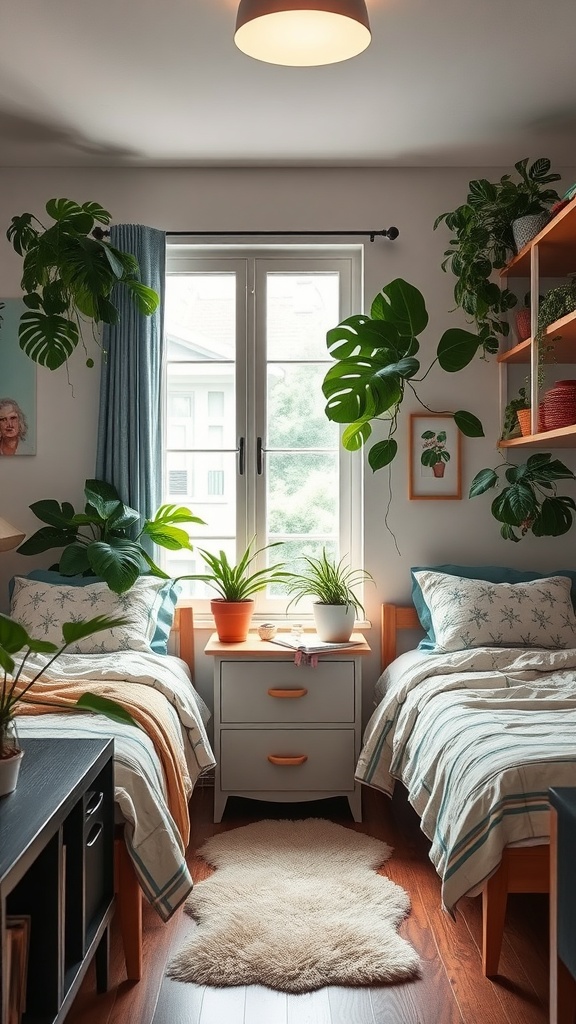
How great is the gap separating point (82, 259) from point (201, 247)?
29.9 inches

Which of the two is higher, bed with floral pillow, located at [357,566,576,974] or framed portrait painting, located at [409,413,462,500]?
framed portrait painting, located at [409,413,462,500]

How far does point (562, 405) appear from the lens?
10.3 feet

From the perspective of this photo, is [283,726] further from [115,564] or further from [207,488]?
[207,488]

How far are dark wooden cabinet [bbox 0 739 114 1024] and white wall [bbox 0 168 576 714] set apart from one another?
177 cm

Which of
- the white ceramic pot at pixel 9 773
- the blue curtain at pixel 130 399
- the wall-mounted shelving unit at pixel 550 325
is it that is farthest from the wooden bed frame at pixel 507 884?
the blue curtain at pixel 130 399

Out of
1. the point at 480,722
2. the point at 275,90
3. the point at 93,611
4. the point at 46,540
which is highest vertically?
the point at 275,90

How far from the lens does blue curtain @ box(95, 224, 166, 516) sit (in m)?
3.74

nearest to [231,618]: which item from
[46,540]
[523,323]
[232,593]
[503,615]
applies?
[232,593]

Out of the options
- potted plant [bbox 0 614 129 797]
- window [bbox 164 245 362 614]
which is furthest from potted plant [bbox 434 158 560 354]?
potted plant [bbox 0 614 129 797]

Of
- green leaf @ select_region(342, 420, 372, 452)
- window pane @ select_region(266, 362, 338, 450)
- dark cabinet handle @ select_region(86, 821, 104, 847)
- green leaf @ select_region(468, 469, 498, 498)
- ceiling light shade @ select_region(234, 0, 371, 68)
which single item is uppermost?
ceiling light shade @ select_region(234, 0, 371, 68)

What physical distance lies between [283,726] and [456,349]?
5.47 ft

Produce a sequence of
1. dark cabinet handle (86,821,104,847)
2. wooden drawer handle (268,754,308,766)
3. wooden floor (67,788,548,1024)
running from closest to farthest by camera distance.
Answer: dark cabinet handle (86,821,104,847)
wooden floor (67,788,548,1024)
wooden drawer handle (268,754,308,766)

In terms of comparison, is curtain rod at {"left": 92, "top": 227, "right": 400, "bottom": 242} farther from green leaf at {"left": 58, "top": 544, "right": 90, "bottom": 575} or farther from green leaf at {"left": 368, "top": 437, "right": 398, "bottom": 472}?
green leaf at {"left": 58, "top": 544, "right": 90, "bottom": 575}

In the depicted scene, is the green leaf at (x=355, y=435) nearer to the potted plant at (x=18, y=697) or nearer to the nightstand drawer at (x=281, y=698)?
the nightstand drawer at (x=281, y=698)
